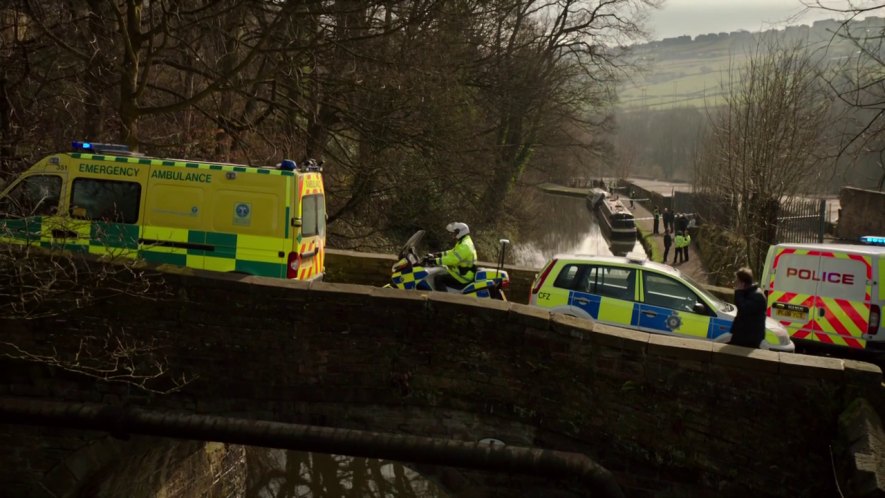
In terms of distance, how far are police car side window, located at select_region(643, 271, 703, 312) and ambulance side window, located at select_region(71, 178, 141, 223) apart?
6.44 metres

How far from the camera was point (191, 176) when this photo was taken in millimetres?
9406

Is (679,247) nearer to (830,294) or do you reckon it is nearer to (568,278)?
(830,294)

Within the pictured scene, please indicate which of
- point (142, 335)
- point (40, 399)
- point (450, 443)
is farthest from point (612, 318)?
point (40, 399)

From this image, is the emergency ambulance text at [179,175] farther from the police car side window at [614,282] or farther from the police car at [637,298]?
the police car side window at [614,282]

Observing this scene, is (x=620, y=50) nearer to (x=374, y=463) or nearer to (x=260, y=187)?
(x=374, y=463)

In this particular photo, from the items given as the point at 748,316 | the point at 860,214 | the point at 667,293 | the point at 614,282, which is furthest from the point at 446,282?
the point at 860,214

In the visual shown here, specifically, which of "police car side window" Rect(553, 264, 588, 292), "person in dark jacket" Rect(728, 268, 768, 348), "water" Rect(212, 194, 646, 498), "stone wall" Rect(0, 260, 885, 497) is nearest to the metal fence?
"water" Rect(212, 194, 646, 498)

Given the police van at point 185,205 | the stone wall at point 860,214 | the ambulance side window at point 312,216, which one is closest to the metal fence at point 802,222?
the stone wall at point 860,214

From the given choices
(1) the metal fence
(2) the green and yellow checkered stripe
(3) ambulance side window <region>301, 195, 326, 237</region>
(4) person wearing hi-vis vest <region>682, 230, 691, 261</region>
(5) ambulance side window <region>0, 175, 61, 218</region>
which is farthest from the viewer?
(4) person wearing hi-vis vest <region>682, 230, 691, 261</region>

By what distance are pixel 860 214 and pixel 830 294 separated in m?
16.2

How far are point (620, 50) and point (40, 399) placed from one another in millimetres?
32021

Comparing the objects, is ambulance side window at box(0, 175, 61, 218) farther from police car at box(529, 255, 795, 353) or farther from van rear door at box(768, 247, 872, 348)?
van rear door at box(768, 247, 872, 348)

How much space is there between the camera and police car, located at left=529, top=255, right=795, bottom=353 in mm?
9141

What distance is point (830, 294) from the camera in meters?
10.5
